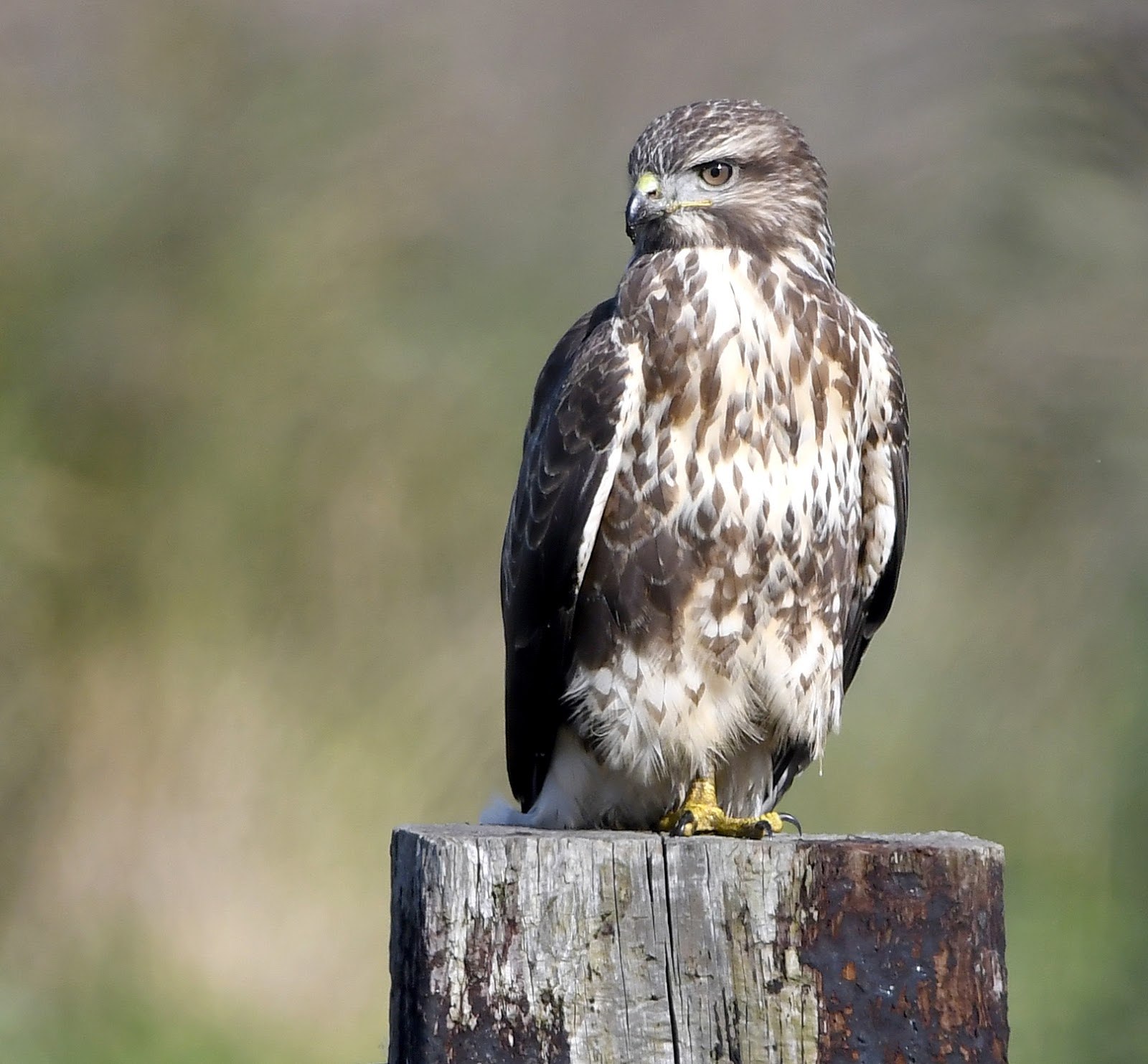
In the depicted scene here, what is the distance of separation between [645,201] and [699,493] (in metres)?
0.67

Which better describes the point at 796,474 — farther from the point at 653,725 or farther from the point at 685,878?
the point at 685,878

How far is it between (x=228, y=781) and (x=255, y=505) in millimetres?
998

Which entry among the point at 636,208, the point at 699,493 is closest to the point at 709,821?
the point at 699,493

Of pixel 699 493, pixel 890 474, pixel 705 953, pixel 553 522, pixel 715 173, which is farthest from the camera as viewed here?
pixel 890 474

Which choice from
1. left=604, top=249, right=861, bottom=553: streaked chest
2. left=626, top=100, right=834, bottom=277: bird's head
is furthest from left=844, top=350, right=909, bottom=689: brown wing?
Answer: left=626, top=100, right=834, bottom=277: bird's head

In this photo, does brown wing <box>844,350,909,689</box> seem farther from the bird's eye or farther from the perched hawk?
the bird's eye

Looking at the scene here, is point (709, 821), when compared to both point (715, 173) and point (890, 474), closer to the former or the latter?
point (890, 474)

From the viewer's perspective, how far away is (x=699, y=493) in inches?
140

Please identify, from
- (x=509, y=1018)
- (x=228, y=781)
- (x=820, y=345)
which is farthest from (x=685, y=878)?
(x=228, y=781)

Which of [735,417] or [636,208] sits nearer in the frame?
[735,417]

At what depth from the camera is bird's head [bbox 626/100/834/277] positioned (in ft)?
12.3

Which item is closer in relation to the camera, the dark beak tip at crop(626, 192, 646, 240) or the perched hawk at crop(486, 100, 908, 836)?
the perched hawk at crop(486, 100, 908, 836)

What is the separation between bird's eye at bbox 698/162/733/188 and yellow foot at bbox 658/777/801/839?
1328 mm

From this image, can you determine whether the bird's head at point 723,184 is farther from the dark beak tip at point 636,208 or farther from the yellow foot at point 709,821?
the yellow foot at point 709,821
